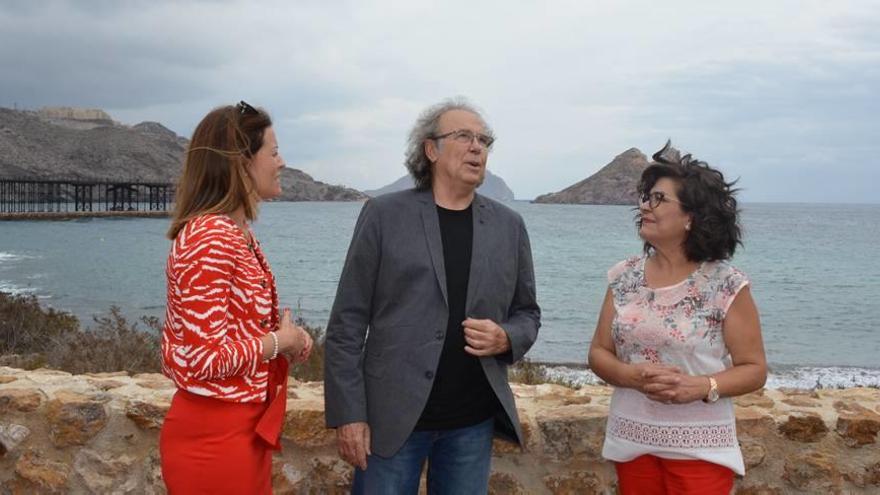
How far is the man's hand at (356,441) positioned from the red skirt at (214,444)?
0.38 metres

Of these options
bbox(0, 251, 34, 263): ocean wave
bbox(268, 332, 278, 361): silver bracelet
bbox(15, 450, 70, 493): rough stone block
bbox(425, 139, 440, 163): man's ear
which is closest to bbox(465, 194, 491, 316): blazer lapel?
bbox(425, 139, 440, 163): man's ear

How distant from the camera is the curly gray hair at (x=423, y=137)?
2.74 meters

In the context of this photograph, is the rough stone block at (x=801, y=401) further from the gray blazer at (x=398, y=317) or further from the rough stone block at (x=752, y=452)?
the gray blazer at (x=398, y=317)

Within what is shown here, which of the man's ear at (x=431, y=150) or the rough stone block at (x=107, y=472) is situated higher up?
the man's ear at (x=431, y=150)

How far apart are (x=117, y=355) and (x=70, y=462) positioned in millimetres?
3344

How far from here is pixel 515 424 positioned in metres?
2.63

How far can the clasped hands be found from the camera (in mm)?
2346

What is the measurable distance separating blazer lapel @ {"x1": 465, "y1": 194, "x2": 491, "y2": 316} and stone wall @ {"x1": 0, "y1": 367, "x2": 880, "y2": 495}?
2.84ft

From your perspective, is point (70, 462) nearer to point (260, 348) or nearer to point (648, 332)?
point (260, 348)

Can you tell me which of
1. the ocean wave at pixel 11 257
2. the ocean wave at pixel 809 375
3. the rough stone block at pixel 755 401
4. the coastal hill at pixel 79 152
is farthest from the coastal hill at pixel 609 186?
the rough stone block at pixel 755 401

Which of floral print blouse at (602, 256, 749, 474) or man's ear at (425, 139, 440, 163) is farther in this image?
man's ear at (425, 139, 440, 163)

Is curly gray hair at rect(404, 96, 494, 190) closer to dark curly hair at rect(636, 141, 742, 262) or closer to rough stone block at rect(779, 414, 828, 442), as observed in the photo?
dark curly hair at rect(636, 141, 742, 262)

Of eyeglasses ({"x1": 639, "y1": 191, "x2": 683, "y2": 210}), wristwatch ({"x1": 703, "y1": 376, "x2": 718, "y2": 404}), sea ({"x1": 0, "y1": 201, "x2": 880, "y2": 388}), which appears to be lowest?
sea ({"x1": 0, "y1": 201, "x2": 880, "y2": 388})

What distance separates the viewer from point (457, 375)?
2600 millimetres
